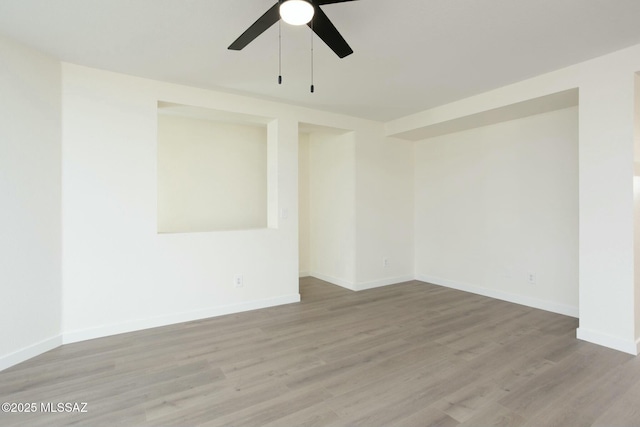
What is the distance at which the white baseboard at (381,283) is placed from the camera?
4.68m

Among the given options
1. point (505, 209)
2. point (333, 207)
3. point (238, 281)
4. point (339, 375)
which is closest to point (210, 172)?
point (238, 281)

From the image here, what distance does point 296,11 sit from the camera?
163cm

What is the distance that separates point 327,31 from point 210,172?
322 centimetres

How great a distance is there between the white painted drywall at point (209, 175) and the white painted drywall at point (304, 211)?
0.76m

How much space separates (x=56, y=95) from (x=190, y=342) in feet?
8.09

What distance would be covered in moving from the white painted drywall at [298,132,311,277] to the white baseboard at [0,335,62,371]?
3.43m

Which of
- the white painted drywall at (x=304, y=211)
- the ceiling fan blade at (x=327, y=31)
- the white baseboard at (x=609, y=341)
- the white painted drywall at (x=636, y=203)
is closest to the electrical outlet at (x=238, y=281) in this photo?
the white painted drywall at (x=304, y=211)

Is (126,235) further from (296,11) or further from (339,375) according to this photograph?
(296,11)

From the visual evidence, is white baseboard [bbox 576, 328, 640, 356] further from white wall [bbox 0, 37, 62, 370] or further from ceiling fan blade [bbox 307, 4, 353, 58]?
white wall [bbox 0, 37, 62, 370]

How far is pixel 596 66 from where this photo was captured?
279 cm

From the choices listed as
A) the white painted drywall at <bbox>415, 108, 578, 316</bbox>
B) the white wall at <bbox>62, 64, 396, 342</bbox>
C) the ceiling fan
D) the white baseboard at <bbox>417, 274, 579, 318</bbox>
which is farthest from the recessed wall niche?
the white baseboard at <bbox>417, 274, 579, 318</bbox>

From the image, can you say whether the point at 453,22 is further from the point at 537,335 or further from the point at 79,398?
the point at 79,398

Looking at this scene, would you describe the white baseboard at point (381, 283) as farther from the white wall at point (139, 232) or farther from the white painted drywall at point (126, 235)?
the white painted drywall at point (126, 235)

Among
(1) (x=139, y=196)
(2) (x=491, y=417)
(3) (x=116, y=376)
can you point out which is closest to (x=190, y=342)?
(3) (x=116, y=376)
